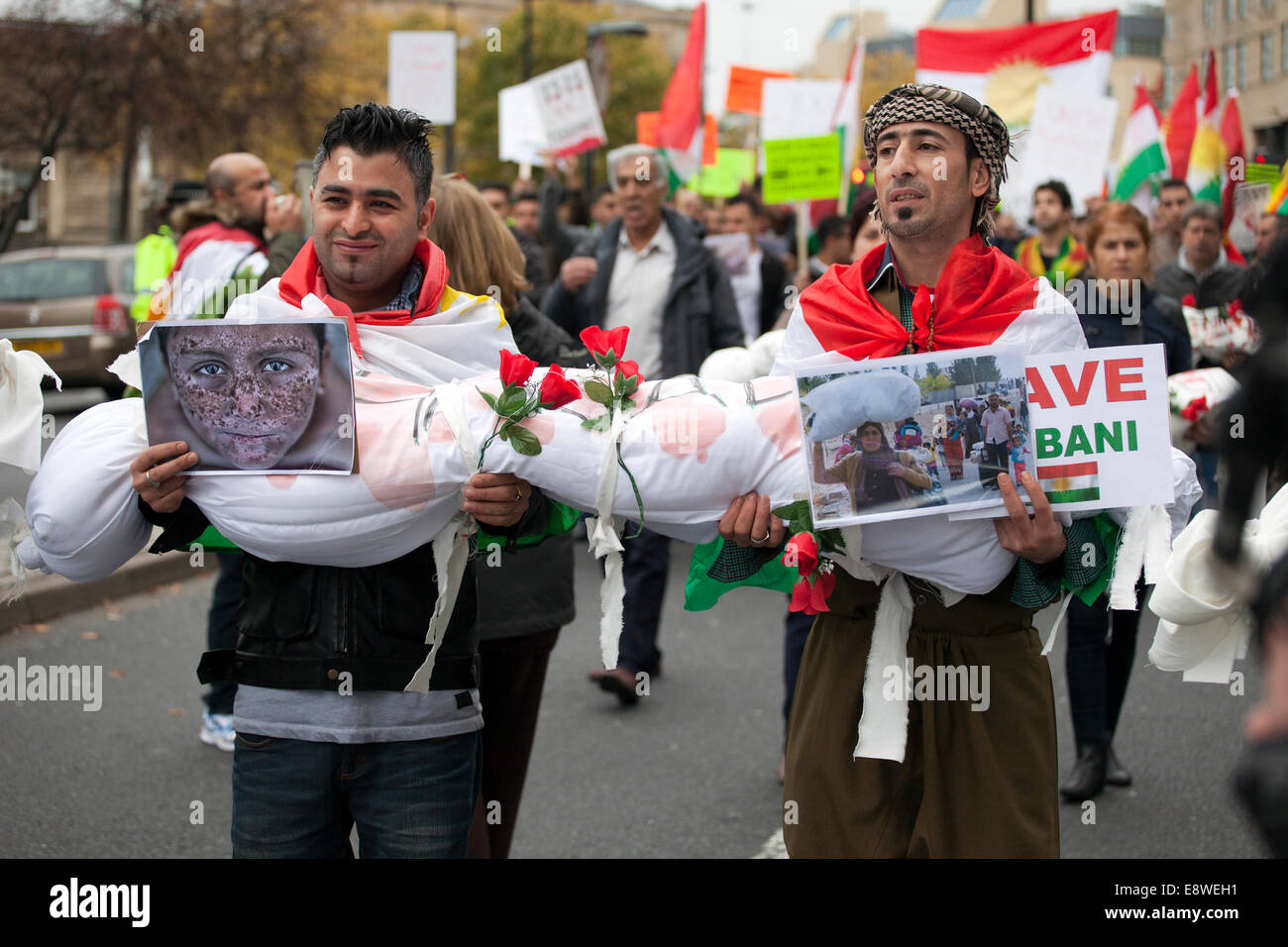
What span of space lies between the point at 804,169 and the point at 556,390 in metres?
7.41

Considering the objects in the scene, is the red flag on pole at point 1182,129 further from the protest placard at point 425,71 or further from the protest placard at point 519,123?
the protest placard at point 425,71

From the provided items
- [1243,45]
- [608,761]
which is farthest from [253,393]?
[1243,45]

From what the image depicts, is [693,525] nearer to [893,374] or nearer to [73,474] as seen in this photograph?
[893,374]

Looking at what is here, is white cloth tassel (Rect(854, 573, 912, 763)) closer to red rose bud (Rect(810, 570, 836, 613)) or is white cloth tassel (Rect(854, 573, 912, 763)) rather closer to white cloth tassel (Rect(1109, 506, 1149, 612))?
red rose bud (Rect(810, 570, 836, 613))

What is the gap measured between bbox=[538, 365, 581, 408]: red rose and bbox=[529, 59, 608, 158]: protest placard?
8.96 meters

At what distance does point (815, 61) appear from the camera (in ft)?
283

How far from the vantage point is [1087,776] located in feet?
16.4

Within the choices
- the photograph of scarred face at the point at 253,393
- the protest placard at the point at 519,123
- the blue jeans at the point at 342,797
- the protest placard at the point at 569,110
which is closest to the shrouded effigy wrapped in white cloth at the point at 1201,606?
the blue jeans at the point at 342,797

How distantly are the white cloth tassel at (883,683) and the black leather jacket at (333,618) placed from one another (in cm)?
71

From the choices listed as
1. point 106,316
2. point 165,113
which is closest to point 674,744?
point 106,316

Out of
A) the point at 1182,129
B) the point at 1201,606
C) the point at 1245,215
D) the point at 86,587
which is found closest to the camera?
the point at 1201,606

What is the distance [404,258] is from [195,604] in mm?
5665

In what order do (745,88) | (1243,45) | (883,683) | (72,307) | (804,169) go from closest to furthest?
(883,683) → (804,169) → (745,88) → (72,307) → (1243,45)

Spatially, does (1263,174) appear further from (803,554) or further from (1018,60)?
(1018,60)
